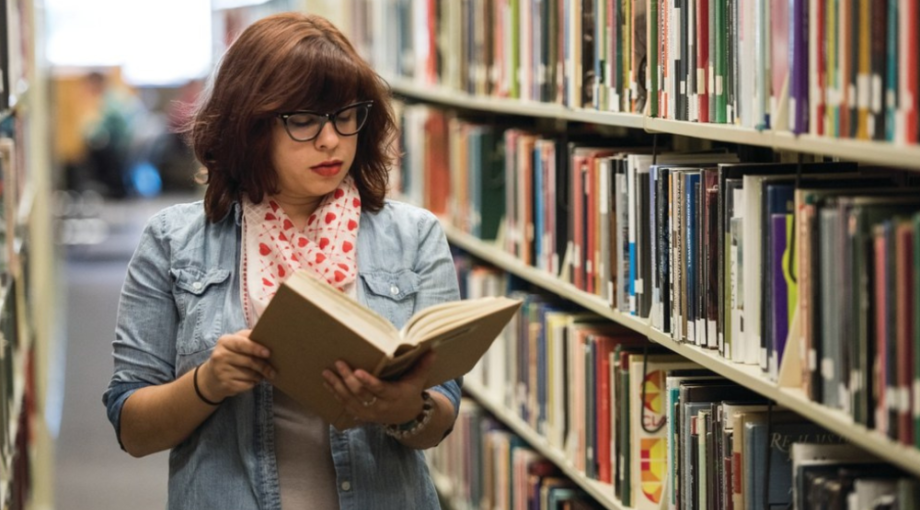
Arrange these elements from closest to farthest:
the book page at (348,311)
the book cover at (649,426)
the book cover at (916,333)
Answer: the book cover at (916,333)
the book page at (348,311)
the book cover at (649,426)

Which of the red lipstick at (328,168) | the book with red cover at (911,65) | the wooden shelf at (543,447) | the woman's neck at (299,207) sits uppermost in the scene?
the book with red cover at (911,65)

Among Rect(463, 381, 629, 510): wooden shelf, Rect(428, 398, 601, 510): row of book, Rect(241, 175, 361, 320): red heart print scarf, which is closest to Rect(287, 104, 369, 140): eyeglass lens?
Rect(241, 175, 361, 320): red heart print scarf

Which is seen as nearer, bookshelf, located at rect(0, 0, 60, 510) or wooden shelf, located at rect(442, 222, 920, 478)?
wooden shelf, located at rect(442, 222, 920, 478)

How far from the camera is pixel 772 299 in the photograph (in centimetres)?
183

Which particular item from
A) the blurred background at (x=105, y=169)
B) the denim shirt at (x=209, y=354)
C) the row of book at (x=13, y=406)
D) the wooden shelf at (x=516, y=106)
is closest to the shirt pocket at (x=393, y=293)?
the denim shirt at (x=209, y=354)

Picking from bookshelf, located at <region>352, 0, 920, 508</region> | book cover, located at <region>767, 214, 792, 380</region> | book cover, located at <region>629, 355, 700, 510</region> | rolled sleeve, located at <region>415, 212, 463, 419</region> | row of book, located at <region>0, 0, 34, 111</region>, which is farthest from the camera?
row of book, located at <region>0, 0, 34, 111</region>

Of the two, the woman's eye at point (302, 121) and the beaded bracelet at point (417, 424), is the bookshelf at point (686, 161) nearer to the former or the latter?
the beaded bracelet at point (417, 424)

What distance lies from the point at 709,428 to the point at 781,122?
22.6 inches

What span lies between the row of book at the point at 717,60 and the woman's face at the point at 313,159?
23.6 inches

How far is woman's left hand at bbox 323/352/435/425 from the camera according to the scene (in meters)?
1.75

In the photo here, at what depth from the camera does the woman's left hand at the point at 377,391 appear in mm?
1751

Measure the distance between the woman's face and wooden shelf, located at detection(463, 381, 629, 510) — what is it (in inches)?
39.2

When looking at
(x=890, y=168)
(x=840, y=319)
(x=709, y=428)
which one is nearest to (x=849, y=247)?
(x=840, y=319)

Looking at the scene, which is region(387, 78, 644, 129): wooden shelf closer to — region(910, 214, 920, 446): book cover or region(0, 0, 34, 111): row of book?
region(910, 214, 920, 446): book cover
